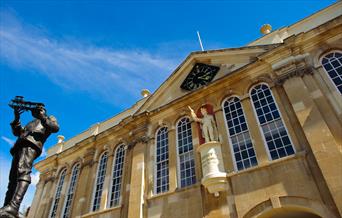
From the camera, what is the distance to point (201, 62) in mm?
15922

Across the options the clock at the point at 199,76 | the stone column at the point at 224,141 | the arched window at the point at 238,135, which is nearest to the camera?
the arched window at the point at 238,135

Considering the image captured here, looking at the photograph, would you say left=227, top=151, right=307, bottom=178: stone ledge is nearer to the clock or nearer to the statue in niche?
the statue in niche

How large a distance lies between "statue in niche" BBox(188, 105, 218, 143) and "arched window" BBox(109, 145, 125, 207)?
5.95 metres

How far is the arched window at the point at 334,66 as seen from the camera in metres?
10.6

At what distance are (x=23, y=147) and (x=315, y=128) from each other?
9.79 meters

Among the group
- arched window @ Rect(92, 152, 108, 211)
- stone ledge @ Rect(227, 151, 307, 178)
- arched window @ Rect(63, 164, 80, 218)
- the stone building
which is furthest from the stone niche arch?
arched window @ Rect(63, 164, 80, 218)

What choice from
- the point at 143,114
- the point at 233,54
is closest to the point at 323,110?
the point at 233,54

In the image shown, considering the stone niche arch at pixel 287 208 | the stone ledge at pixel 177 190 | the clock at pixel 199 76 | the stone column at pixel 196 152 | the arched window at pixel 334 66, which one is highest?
the clock at pixel 199 76

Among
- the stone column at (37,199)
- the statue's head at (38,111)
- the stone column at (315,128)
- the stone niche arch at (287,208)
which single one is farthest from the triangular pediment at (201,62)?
the stone column at (37,199)

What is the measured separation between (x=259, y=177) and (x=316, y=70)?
215 inches

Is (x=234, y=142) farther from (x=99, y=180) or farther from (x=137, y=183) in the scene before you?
(x=99, y=180)

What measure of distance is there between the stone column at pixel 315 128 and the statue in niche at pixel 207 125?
364 centimetres

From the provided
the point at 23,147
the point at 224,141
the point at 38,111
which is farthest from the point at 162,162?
the point at 23,147

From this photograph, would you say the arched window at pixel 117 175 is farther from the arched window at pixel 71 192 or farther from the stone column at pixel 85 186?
the arched window at pixel 71 192
